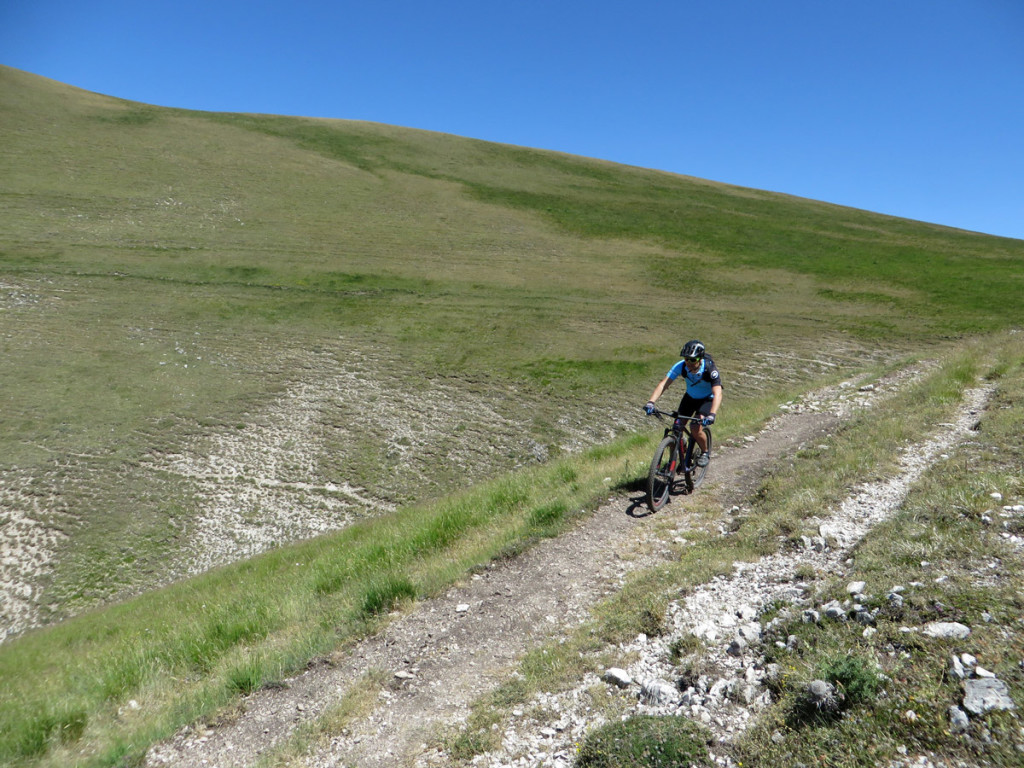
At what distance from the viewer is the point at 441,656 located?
6.61m

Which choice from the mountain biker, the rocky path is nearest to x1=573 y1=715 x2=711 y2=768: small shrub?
the rocky path

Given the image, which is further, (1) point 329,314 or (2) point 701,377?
(1) point 329,314

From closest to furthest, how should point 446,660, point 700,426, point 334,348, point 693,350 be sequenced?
point 446,660 < point 693,350 < point 700,426 < point 334,348

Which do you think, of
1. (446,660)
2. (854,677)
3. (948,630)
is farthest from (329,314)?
(948,630)

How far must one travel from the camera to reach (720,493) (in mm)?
11047

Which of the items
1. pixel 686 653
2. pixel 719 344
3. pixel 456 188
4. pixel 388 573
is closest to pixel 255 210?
pixel 456 188

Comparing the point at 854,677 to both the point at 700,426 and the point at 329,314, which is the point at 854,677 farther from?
the point at 329,314

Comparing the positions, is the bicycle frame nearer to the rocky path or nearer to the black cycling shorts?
the black cycling shorts

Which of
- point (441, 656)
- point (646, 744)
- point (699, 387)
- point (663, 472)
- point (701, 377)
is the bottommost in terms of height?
point (441, 656)

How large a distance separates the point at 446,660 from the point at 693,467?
6704mm

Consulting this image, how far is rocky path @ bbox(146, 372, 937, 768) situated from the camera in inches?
209

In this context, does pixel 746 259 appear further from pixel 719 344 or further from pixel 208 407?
pixel 208 407

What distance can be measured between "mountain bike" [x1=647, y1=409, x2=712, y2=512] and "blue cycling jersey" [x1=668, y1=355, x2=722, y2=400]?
621mm

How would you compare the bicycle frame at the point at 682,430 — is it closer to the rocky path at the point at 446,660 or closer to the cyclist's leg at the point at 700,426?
the cyclist's leg at the point at 700,426
